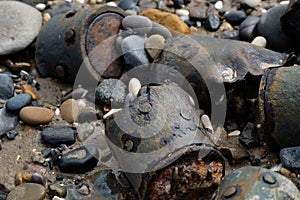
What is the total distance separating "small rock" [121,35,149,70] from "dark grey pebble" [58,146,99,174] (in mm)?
780

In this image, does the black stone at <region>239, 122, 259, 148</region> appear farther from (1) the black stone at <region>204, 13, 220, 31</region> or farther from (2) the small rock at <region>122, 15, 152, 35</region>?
(1) the black stone at <region>204, 13, 220, 31</region>

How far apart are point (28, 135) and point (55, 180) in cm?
44

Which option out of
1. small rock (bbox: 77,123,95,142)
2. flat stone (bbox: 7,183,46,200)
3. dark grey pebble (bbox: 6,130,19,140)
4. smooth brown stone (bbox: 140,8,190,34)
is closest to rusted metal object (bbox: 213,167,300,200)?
flat stone (bbox: 7,183,46,200)

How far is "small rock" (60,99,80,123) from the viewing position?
3.72m

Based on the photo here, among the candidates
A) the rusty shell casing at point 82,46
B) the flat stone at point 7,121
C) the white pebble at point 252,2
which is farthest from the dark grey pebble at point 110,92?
the white pebble at point 252,2

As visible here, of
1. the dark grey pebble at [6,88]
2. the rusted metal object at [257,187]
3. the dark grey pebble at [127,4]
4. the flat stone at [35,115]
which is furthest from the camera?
the dark grey pebble at [127,4]

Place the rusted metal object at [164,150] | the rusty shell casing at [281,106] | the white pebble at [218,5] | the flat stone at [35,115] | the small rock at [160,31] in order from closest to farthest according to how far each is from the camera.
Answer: the rusted metal object at [164,150]
the rusty shell casing at [281,106]
the flat stone at [35,115]
the small rock at [160,31]
the white pebble at [218,5]

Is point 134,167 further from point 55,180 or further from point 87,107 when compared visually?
point 87,107

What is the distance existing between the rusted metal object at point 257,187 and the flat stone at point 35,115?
1396 mm

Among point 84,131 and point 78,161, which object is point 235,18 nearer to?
point 84,131

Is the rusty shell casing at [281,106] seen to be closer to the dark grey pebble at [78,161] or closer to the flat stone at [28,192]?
the dark grey pebble at [78,161]

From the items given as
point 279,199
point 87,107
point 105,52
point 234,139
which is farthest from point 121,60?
point 279,199

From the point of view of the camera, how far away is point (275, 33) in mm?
4090

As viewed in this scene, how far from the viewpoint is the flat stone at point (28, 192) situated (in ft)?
10.2
